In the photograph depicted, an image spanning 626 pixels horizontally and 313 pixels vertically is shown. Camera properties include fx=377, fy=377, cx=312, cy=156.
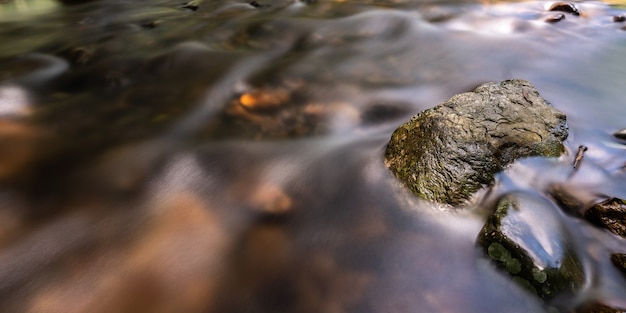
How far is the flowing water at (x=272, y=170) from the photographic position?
1.89 meters

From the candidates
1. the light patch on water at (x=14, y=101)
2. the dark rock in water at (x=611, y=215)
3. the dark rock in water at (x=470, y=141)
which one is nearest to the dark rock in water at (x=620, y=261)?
the dark rock in water at (x=611, y=215)

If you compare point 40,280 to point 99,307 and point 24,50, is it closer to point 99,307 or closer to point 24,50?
point 99,307

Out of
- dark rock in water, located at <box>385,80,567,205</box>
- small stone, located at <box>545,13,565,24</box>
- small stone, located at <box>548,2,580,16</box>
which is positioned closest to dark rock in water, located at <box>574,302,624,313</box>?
dark rock in water, located at <box>385,80,567,205</box>

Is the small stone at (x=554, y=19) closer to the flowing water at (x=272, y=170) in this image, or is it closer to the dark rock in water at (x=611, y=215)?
the flowing water at (x=272, y=170)

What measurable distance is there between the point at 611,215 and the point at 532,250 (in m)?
0.61

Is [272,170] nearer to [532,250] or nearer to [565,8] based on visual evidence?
[532,250]

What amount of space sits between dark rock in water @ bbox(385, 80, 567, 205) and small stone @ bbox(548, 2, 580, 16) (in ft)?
11.9

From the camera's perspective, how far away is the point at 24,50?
488 centimetres

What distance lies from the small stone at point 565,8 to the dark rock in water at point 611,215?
15.1ft

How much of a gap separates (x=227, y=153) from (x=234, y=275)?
1.10 metres

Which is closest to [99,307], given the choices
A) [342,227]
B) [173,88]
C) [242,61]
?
[342,227]

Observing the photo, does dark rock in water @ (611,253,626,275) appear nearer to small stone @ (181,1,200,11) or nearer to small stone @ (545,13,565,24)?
small stone @ (545,13,565,24)

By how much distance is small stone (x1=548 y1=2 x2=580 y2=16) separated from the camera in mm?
5383

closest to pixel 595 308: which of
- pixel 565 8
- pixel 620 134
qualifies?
pixel 620 134
